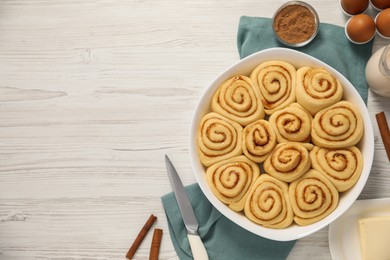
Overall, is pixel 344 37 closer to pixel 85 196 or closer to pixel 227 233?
pixel 227 233

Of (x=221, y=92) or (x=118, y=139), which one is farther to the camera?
(x=118, y=139)

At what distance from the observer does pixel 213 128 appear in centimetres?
131

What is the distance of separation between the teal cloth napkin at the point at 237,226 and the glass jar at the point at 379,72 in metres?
0.04

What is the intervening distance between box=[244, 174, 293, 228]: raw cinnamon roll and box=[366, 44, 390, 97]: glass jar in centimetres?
37

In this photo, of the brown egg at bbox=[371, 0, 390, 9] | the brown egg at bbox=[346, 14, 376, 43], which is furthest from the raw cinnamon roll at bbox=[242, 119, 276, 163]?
the brown egg at bbox=[371, 0, 390, 9]

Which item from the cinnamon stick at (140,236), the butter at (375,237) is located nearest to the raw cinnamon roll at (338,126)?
the butter at (375,237)

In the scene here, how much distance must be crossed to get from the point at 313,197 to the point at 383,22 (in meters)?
0.52

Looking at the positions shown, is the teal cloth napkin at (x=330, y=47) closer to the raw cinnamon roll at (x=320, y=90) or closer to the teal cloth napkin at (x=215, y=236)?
the raw cinnamon roll at (x=320, y=90)

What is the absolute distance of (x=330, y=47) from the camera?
56.0 inches

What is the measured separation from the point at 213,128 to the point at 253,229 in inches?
11.1

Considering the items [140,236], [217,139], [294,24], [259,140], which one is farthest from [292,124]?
[140,236]

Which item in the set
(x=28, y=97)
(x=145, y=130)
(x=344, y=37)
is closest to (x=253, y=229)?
(x=145, y=130)

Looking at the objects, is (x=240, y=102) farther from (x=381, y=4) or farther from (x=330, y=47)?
(x=381, y=4)

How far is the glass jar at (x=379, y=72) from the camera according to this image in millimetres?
1297
